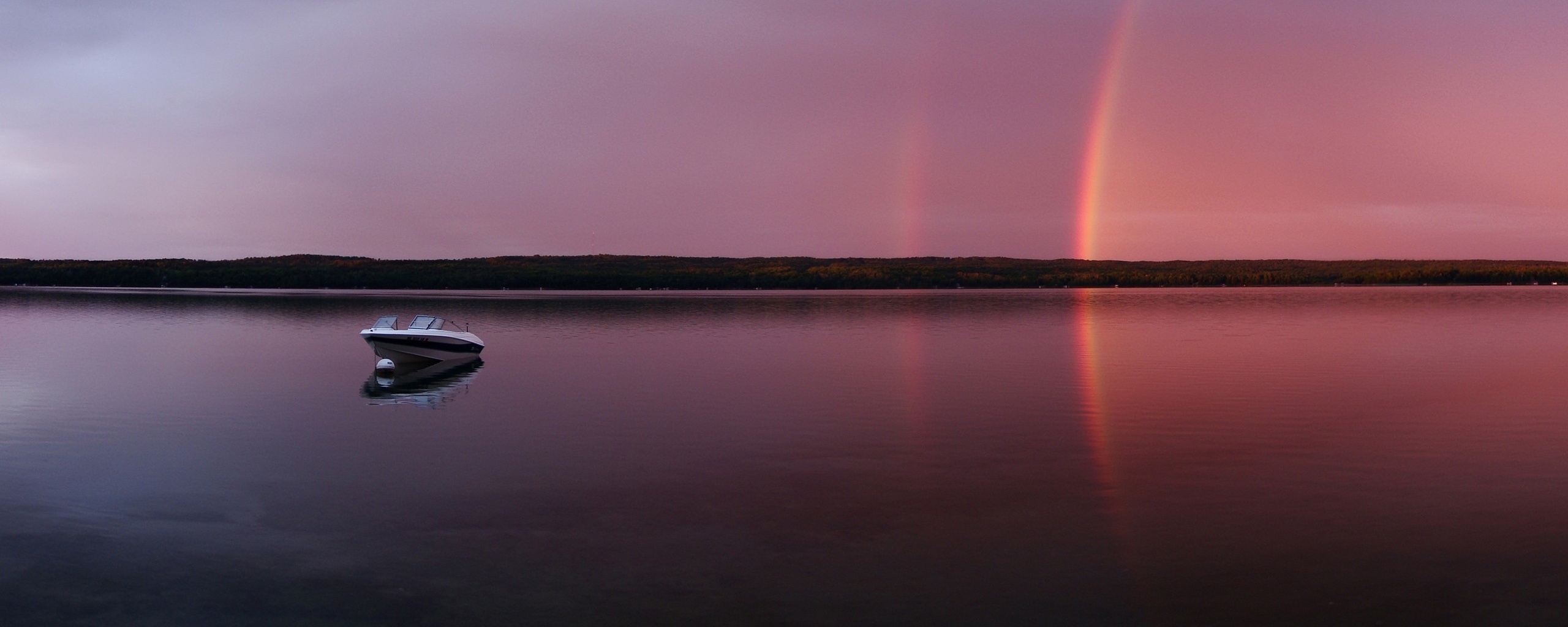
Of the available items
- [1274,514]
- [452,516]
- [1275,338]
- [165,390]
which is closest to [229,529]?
[452,516]

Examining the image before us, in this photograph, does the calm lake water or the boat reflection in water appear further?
the boat reflection in water

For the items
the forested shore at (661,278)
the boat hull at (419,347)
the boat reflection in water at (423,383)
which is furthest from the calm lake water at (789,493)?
the forested shore at (661,278)

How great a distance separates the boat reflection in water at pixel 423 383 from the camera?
24.7m

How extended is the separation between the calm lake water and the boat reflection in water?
202mm

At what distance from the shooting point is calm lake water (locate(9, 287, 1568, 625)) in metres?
9.59

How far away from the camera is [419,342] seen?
32.0 metres

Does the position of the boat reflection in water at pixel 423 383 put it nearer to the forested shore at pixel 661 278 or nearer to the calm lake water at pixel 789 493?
the calm lake water at pixel 789 493

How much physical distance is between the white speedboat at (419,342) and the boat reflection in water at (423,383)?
0.82ft

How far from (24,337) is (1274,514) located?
48.4 m

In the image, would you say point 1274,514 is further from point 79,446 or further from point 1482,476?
point 79,446

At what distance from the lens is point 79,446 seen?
57.3 feet

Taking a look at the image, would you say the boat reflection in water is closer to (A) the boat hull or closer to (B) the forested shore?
(A) the boat hull

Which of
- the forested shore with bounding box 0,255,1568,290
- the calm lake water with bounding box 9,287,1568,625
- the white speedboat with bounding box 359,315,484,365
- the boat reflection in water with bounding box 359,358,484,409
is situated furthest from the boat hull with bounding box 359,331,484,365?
the forested shore with bounding box 0,255,1568,290

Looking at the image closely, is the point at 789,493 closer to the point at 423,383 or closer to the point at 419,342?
the point at 423,383
